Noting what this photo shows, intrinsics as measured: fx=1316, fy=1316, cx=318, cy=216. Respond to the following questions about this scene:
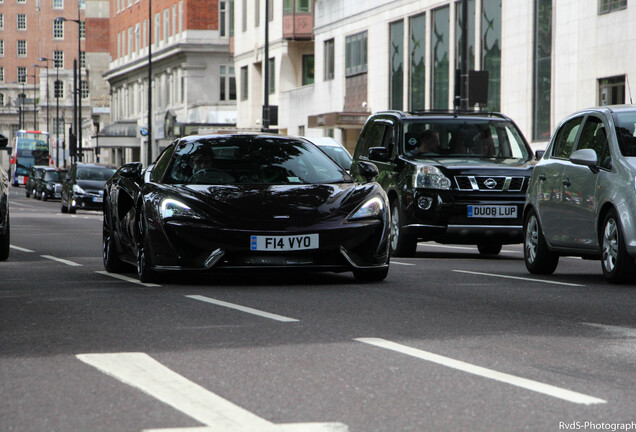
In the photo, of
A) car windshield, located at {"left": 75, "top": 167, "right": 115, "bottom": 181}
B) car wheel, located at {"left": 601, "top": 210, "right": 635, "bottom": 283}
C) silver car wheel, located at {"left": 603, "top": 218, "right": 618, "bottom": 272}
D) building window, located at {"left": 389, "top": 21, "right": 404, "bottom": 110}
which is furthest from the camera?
building window, located at {"left": 389, "top": 21, "right": 404, "bottom": 110}

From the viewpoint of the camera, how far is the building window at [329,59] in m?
55.6

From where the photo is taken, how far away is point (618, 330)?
8.01 metres

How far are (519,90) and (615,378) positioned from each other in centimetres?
3205

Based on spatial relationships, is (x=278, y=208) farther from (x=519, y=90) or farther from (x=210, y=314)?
(x=519, y=90)

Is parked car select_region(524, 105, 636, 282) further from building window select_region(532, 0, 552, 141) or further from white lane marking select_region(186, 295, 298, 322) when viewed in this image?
building window select_region(532, 0, 552, 141)

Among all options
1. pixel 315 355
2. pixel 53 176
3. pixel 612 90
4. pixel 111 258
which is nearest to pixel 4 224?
pixel 111 258

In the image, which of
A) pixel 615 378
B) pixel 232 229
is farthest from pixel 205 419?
pixel 232 229

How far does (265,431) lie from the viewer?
15.8 ft

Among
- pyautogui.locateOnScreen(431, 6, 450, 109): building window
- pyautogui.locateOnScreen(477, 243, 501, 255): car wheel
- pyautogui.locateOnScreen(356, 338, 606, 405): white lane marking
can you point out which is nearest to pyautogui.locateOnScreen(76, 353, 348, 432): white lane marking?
pyautogui.locateOnScreen(356, 338, 606, 405): white lane marking

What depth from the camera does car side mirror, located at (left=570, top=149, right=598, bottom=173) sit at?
39.0 ft

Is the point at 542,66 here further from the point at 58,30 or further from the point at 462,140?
the point at 58,30

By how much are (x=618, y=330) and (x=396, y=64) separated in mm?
39983

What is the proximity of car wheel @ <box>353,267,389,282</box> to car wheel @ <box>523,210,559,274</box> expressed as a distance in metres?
2.34

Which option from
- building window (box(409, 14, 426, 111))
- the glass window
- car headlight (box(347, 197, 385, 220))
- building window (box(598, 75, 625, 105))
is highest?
building window (box(409, 14, 426, 111))
